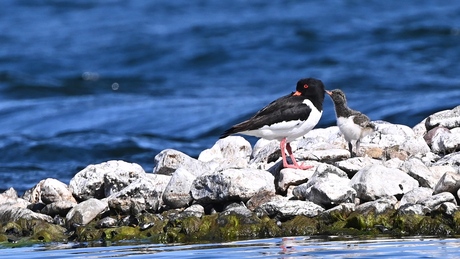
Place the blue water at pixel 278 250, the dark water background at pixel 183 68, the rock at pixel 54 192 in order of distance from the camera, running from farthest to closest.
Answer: the dark water background at pixel 183 68 < the rock at pixel 54 192 < the blue water at pixel 278 250

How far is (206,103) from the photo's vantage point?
29250 millimetres

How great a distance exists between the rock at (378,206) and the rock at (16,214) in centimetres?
Result: 375

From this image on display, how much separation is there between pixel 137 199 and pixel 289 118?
2122 mm

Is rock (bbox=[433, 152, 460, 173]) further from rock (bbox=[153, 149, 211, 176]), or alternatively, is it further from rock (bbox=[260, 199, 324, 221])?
rock (bbox=[153, 149, 211, 176])

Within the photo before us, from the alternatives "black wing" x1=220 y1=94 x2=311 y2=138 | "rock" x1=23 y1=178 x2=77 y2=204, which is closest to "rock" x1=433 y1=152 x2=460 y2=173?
"black wing" x1=220 y1=94 x2=311 y2=138

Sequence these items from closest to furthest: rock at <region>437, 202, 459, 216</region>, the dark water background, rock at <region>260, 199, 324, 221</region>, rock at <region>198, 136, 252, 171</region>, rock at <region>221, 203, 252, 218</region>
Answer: rock at <region>437, 202, 459, 216</region>, rock at <region>260, 199, 324, 221</region>, rock at <region>221, 203, 252, 218</region>, rock at <region>198, 136, 252, 171</region>, the dark water background

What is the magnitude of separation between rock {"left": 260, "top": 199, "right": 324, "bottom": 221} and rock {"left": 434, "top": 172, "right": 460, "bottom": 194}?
4.12 ft

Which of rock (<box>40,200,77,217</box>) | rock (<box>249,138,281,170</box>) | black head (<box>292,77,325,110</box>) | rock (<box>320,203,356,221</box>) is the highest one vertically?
black head (<box>292,77,325,110</box>)

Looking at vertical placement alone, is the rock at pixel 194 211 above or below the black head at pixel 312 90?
below

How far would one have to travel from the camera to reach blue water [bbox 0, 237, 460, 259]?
345 inches

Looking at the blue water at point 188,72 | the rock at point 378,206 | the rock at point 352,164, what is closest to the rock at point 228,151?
the rock at point 352,164

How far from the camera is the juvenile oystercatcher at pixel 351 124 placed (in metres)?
12.1

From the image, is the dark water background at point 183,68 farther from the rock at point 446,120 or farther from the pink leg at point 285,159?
A: the rock at point 446,120

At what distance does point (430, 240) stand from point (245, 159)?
430cm
